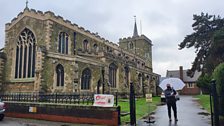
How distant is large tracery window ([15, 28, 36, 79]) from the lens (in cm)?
2800

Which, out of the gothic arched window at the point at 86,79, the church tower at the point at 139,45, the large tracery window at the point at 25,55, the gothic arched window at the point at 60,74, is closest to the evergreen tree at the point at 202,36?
the gothic arched window at the point at 86,79

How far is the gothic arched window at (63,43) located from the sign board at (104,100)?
65.1 feet

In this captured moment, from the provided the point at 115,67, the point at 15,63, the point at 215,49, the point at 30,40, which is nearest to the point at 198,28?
the point at 215,49

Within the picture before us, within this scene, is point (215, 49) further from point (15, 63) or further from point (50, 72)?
point (15, 63)

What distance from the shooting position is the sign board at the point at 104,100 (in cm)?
1153

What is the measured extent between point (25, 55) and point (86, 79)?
8019 millimetres

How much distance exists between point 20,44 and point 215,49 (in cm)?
2261

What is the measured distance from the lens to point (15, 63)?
29.3 meters

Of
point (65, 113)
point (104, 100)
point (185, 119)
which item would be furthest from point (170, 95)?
point (65, 113)

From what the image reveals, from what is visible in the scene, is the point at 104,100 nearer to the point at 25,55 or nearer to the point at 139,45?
the point at 25,55

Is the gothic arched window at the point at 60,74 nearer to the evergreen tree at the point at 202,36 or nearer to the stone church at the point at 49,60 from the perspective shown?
the stone church at the point at 49,60

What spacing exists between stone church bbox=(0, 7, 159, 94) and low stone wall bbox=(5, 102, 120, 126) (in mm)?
9757

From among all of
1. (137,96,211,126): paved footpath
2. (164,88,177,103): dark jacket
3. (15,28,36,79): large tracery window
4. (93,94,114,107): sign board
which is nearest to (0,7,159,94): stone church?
(15,28,36,79): large tracery window

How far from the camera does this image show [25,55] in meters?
29.1
